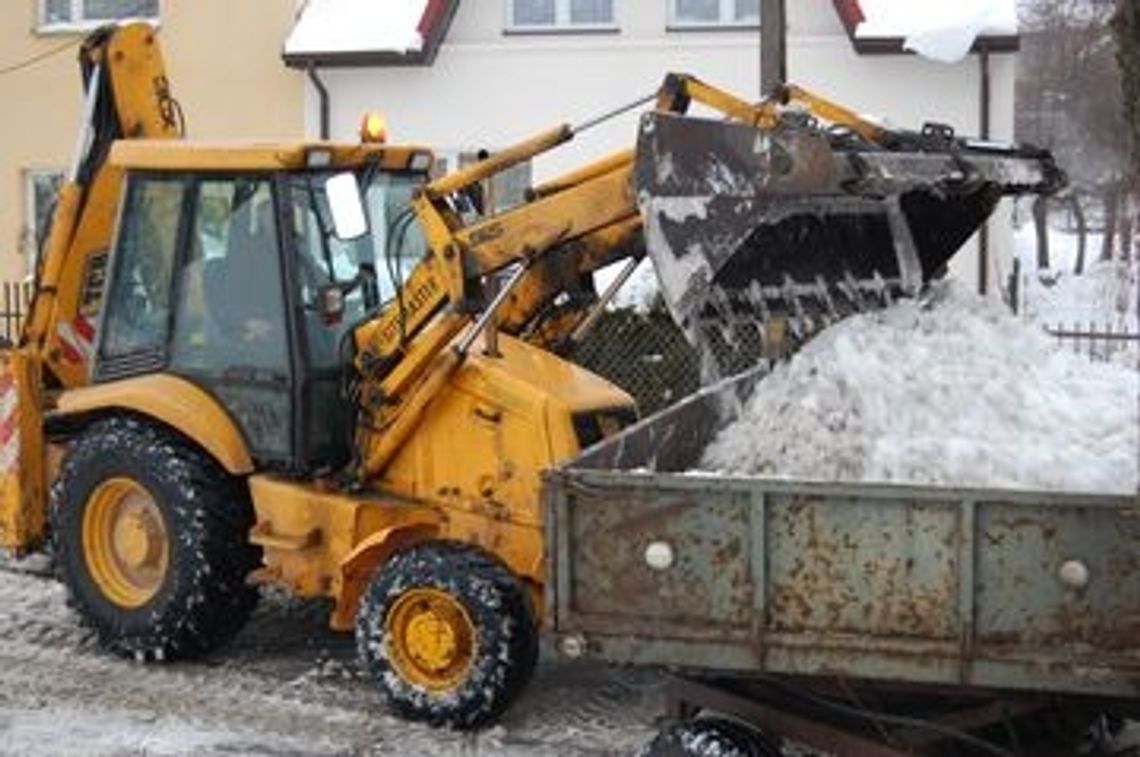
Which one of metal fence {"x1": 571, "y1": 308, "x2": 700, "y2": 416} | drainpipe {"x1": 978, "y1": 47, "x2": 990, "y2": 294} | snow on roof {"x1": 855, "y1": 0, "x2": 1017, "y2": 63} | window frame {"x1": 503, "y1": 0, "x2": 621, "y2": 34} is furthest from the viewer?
window frame {"x1": 503, "y1": 0, "x2": 621, "y2": 34}

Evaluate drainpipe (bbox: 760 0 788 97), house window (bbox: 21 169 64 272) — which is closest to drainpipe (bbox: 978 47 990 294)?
drainpipe (bbox: 760 0 788 97)

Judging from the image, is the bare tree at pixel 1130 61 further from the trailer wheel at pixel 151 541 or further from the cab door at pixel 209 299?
the trailer wheel at pixel 151 541

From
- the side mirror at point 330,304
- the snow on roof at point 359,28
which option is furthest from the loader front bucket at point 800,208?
the snow on roof at point 359,28

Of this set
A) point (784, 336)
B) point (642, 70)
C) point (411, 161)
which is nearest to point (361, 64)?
point (642, 70)

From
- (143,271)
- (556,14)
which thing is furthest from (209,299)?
(556,14)

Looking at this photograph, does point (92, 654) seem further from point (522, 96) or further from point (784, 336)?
point (522, 96)

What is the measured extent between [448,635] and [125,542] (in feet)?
5.81

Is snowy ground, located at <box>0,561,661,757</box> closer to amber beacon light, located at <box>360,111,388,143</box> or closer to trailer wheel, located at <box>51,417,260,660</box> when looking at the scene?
trailer wheel, located at <box>51,417,260,660</box>

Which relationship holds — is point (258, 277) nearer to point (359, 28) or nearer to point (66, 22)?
point (359, 28)

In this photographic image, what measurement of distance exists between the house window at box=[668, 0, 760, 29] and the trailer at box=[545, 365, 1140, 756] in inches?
493

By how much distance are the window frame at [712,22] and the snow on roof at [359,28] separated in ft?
7.84

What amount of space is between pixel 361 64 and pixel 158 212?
10179 millimetres

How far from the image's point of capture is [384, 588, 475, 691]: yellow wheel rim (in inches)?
266

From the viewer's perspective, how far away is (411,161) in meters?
8.12
